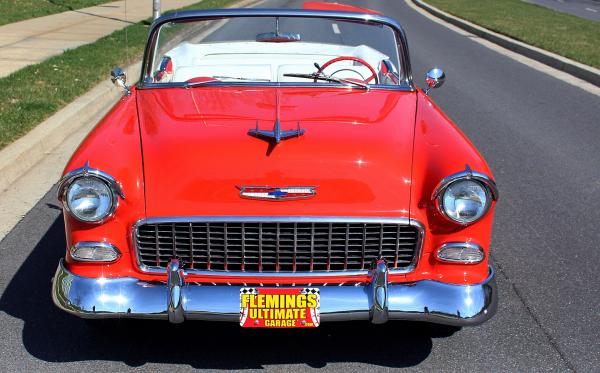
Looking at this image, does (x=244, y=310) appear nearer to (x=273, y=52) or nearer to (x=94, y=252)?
(x=94, y=252)

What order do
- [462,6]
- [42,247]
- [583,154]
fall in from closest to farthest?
[42,247] → [583,154] → [462,6]

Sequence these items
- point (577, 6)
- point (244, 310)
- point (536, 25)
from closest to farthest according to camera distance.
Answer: point (244, 310) → point (536, 25) → point (577, 6)

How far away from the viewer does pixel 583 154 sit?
6.97 meters

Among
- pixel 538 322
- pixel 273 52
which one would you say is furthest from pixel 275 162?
pixel 273 52

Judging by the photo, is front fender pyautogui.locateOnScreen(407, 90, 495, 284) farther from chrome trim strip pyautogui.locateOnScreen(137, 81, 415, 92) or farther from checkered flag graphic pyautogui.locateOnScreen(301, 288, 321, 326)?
chrome trim strip pyautogui.locateOnScreen(137, 81, 415, 92)

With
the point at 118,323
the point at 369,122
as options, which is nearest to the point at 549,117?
the point at 369,122

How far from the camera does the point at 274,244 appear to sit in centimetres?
309

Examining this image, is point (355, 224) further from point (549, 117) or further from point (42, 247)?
point (549, 117)

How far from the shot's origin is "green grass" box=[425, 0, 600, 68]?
45.7 ft

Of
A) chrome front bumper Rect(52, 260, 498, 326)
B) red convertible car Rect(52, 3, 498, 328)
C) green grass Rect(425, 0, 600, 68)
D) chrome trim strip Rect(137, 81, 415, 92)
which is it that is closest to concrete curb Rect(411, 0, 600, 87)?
green grass Rect(425, 0, 600, 68)

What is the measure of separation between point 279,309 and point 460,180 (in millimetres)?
878

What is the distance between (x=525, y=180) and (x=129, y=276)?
3857mm

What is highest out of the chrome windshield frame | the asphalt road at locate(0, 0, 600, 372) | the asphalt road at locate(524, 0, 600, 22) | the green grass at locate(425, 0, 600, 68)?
the chrome windshield frame

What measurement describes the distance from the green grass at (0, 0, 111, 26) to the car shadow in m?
12.3
